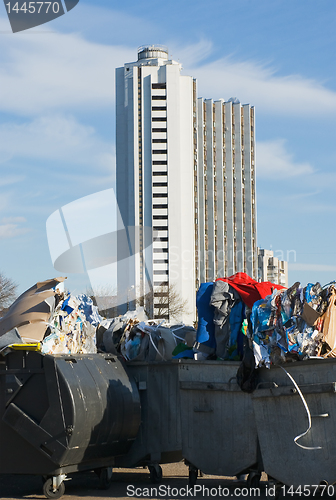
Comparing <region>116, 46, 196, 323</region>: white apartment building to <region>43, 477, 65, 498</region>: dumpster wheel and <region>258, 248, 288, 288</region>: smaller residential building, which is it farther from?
<region>43, 477, 65, 498</region>: dumpster wheel

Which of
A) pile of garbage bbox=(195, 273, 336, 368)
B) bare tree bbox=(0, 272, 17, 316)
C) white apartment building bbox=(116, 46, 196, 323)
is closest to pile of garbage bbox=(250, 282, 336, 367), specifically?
pile of garbage bbox=(195, 273, 336, 368)

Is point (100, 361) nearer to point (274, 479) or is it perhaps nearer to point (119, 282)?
point (274, 479)

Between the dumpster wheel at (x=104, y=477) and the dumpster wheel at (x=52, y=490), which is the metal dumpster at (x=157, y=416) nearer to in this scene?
the dumpster wheel at (x=104, y=477)

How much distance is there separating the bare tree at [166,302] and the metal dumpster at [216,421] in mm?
73656

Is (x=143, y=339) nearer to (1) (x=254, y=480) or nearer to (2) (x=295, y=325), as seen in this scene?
(1) (x=254, y=480)

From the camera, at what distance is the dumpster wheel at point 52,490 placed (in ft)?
24.6

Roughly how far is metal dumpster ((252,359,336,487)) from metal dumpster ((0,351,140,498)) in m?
1.84

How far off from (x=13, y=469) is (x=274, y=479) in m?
2.84

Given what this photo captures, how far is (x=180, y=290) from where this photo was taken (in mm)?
94688

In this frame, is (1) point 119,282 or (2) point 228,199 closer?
(1) point 119,282

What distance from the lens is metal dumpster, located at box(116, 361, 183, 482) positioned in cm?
869

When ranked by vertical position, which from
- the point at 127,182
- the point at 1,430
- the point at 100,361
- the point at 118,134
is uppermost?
the point at 118,134

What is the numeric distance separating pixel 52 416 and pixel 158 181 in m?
91.6

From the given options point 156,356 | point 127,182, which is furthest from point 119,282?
point 156,356
